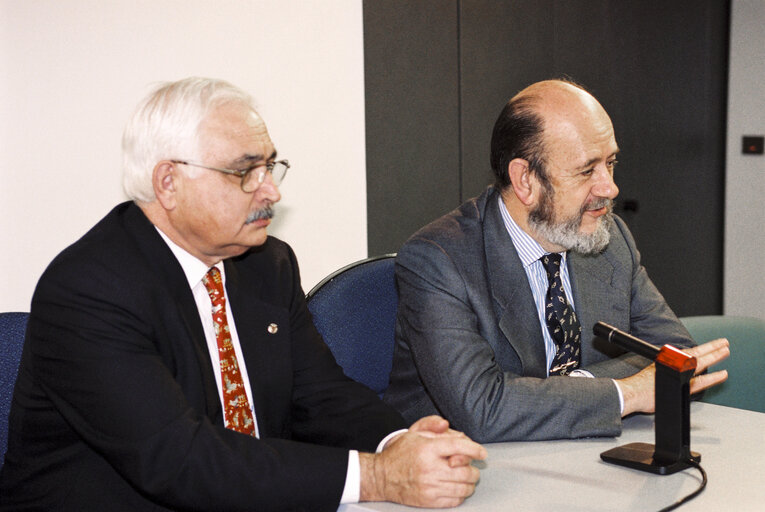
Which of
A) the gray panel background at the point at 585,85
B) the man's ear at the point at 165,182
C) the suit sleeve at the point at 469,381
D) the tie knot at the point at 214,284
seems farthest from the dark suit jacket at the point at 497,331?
the gray panel background at the point at 585,85

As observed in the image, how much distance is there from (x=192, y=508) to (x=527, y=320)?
36.4 inches

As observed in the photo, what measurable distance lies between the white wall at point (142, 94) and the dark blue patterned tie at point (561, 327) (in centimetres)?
150

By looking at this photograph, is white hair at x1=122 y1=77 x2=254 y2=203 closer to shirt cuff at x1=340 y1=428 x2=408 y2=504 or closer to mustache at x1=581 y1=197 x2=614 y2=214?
shirt cuff at x1=340 y1=428 x2=408 y2=504

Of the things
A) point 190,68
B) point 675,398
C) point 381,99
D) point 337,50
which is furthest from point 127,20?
point 675,398

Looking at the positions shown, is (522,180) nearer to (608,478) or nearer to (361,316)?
(361,316)

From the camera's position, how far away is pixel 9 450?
5.51ft

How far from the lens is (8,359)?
5.80ft

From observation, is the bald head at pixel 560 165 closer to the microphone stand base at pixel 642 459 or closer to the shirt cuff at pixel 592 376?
the shirt cuff at pixel 592 376

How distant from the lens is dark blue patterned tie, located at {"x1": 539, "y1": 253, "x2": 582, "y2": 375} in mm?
2133

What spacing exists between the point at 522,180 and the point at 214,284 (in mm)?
835

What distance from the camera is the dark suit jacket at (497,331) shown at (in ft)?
A: 5.84

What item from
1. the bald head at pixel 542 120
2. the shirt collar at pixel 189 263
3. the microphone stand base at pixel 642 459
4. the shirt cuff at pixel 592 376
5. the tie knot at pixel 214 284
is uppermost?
the bald head at pixel 542 120

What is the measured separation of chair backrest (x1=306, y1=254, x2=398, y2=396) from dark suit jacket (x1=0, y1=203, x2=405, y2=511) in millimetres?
380

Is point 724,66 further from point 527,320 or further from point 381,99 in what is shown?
point 527,320
